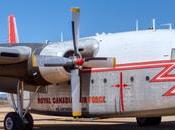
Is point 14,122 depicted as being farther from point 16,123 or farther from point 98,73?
point 98,73

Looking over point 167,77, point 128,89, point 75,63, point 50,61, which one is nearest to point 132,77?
point 128,89

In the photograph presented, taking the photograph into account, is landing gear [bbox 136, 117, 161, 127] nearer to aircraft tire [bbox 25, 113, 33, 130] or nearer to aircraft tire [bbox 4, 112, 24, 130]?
aircraft tire [bbox 25, 113, 33, 130]

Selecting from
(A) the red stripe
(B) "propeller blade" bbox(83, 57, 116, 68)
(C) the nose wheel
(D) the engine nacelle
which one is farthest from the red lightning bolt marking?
(C) the nose wheel

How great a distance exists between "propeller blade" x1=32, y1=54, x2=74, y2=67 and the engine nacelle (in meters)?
0.40

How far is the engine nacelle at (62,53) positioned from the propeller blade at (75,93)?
363 mm

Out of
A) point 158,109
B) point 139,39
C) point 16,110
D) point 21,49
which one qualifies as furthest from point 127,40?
point 16,110

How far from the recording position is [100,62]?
617 inches

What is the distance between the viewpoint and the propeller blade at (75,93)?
16.0 meters

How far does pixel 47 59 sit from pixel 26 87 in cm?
268

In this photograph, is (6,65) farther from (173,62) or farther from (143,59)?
(173,62)

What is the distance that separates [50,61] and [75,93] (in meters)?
1.48

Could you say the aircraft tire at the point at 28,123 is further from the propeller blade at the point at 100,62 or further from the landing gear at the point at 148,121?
the landing gear at the point at 148,121

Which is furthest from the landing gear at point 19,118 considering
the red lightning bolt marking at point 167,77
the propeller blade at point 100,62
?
the red lightning bolt marking at point 167,77

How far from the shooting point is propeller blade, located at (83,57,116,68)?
15305mm
